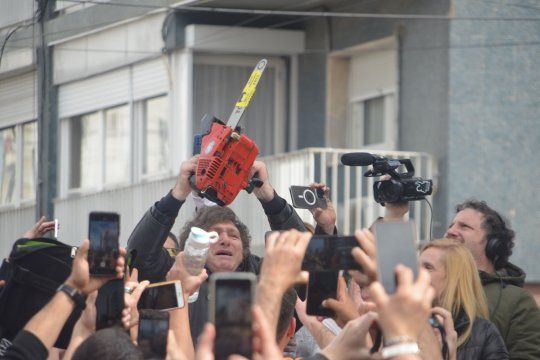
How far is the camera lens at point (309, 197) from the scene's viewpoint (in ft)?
26.8

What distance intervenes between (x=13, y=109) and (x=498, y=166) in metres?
5.74

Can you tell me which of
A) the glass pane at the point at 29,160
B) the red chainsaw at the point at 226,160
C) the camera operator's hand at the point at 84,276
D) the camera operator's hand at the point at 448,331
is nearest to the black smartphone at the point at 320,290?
the camera operator's hand at the point at 84,276

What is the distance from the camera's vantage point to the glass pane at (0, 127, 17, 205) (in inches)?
430

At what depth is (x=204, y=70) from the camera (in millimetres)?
16922

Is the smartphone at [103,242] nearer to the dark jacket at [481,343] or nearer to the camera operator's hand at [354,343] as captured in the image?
the camera operator's hand at [354,343]

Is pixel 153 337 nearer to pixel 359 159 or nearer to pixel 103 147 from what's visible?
pixel 359 159

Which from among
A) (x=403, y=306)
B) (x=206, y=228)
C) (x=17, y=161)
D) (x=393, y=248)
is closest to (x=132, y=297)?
(x=393, y=248)

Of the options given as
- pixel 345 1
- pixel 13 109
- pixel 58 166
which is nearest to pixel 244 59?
pixel 345 1

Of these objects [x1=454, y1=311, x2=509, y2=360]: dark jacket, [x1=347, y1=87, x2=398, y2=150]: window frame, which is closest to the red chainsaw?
[x1=454, y1=311, x2=509, y2=360]: dark jacket

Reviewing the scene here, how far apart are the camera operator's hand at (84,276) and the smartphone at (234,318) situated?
100 centimetres

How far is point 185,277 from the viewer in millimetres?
6086

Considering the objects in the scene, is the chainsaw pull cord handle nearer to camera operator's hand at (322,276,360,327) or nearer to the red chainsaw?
the red chainsaw

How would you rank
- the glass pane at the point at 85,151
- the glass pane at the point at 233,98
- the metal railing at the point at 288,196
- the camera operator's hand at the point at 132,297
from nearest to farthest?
the camera operator's hand at the point at 132,297
the metal railing at the point at 288,196
the glass pane at the point at 85,151
the glass pane at the point at 233,98

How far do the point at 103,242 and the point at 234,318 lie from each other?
48.8 inches
